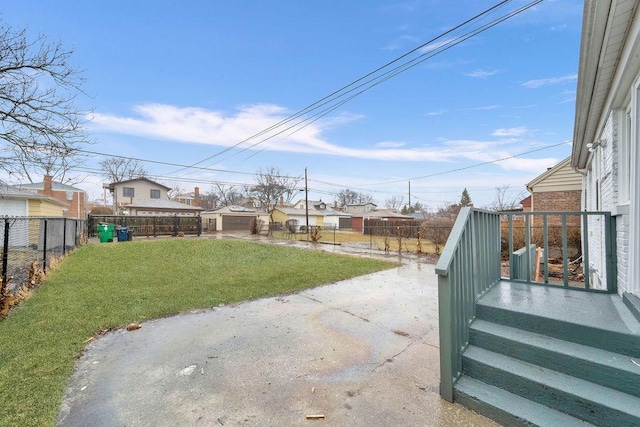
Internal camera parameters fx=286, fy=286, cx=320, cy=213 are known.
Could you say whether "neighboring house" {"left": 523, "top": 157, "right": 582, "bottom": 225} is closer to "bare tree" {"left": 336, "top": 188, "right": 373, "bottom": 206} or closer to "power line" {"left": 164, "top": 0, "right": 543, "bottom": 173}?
"power line" {"left": 164, "top": 0, "right": 543, "bottom": 173}

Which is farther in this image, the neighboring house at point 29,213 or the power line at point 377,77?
the neighboring house at point 29,213

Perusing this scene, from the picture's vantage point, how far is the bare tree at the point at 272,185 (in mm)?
46378

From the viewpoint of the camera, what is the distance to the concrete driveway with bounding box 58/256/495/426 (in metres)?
2.07

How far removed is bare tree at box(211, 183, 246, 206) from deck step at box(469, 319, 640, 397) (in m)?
53.4

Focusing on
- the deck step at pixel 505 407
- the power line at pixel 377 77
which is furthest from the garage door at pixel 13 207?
the deck step at pixel 505 407

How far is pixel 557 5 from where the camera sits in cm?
566

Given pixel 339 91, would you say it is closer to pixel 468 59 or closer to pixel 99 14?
pixel 468 59

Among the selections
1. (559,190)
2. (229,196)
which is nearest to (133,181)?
(229,196)

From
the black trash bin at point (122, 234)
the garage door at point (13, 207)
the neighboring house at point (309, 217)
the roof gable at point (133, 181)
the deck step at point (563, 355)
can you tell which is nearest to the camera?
the deck step at point (563, 355)

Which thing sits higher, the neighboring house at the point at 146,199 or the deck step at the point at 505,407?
the neighboring house at the point at 146,199

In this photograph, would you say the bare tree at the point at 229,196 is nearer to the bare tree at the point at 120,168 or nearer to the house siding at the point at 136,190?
the bare tree at the point at 120,168

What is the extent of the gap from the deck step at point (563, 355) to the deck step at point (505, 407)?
30 centimetres

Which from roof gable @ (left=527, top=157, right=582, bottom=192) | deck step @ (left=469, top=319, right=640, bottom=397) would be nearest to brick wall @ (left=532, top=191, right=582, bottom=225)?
→ roof gable @ (left=527, top=157, right=582, bottom=192)

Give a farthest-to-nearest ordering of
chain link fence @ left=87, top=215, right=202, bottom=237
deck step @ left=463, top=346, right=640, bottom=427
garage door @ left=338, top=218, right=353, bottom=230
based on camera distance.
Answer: garage door @ left=338, top=218, right=353, bottom=230 → chain link fence @ left=87, top=215, right=202, bottom=237 → deck step @ left=463, top=346, right=640, bottom=427
